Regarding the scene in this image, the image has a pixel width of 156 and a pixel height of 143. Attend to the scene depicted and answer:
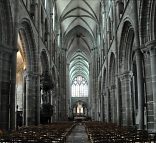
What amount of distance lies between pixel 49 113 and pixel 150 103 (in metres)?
15.0

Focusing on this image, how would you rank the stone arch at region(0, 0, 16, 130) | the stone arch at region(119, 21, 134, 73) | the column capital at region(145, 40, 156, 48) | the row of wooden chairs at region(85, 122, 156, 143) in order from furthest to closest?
1. the stone arch at region(119, 21, 134, 73)
2. the stone arch at region(0, 0, 16, 130)
3. the column capital at region(145, 40, 156, 48)
4. the row of wooden chairs at region(85, 122, 156, 143)

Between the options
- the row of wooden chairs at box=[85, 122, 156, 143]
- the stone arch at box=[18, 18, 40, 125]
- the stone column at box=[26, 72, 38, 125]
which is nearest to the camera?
the row of wooden chairs at box=[85, 122, 156, 143]

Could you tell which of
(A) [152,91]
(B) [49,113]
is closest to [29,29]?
(B) [49,113]

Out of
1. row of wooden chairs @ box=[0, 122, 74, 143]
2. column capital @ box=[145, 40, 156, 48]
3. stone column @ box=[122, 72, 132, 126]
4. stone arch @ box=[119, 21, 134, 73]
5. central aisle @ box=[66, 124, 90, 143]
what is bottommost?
central aisle @ box=[66, 124, 90, 143]

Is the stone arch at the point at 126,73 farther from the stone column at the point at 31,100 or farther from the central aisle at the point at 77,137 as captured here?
the stone column at the point at 31,100

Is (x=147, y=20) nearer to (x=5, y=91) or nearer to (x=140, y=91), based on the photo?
(x=140, y=91)

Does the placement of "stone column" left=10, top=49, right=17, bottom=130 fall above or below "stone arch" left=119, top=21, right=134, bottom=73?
below

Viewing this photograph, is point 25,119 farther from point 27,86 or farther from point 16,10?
point 16,10

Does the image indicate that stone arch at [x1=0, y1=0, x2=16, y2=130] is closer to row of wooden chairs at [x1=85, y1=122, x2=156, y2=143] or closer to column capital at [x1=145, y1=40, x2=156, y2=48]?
row of wooden chairs at [x1=85, y1=122, x2=156, y2=143]

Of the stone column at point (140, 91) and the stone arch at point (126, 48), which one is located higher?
the stone arch at point (126, 48)

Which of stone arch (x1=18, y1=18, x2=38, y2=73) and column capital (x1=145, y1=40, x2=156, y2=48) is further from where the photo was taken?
stone arch (x1=18, y1=18, x2=38, y2=73)

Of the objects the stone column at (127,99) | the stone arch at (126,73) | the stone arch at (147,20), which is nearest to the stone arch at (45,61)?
the stone arch at (126,73)

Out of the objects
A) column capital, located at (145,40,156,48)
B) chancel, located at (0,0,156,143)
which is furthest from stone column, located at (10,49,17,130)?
column capital, located at (145,40,156,48)

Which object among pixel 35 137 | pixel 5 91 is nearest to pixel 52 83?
pixel 5 91
